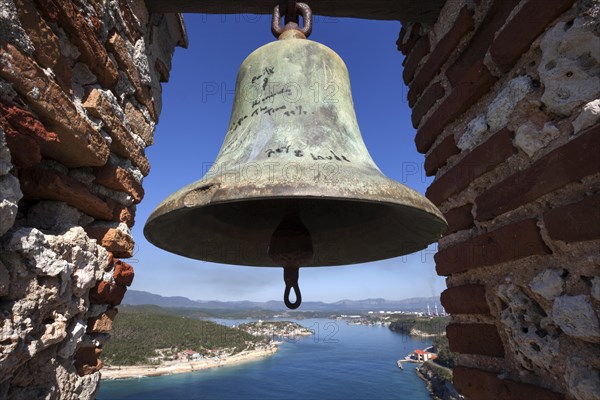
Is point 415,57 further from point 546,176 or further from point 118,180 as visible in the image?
point 118,180

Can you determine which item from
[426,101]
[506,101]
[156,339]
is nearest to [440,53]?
[426,101]

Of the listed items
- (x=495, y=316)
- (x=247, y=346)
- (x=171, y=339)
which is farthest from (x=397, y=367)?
(x=495, y=316)

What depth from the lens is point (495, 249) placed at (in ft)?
4.42

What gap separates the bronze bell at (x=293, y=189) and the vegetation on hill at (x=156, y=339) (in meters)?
49.2

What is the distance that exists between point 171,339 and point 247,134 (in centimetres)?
5761

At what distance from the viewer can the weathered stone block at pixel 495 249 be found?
118cm

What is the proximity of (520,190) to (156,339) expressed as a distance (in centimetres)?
5835

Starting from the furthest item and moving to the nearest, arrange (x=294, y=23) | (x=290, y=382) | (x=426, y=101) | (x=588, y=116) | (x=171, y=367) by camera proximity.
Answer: (x=171, y=367) → (x=290, y=382) → (x=426, y=101) → (x=294, y=23) → (x=588, y=116)

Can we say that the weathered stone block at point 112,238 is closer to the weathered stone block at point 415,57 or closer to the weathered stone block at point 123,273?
the weathered stone block at point 123,273

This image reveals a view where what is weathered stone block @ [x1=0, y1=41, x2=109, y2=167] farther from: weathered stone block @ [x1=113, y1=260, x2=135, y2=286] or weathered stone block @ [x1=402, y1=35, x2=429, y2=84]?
weathered stone block @ [x1=402, y1=35, x2=429, y2=84]

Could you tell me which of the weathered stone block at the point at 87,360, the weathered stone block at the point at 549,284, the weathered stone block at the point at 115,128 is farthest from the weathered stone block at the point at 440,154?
the weathered stone block at the point at 87,360

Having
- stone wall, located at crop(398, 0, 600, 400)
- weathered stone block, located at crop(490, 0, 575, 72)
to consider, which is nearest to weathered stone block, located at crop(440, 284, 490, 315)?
stone wall, located at crop(398, 0, 600, 400)

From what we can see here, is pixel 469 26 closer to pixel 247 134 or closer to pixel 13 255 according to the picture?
pixel 247 134

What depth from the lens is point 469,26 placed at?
159cm
